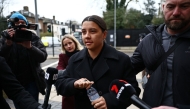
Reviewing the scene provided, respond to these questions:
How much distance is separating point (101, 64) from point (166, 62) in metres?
0.55

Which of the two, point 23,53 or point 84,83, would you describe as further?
point 23,53

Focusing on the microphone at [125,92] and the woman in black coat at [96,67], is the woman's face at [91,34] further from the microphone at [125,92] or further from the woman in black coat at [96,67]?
the microphone at [125,92]

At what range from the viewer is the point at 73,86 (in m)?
1.77

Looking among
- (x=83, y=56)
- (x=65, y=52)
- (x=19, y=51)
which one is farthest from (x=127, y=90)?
(x=65, y=52)

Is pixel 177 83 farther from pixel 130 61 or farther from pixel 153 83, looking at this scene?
pixel 130 61

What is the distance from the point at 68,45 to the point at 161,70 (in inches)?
83.5

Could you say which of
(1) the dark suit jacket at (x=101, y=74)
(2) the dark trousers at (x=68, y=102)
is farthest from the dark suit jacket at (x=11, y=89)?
(2) the dark trousers at (x=68, y=102)

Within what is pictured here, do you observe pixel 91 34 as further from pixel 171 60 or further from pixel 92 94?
pixel 171 60

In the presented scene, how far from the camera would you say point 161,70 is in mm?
1695

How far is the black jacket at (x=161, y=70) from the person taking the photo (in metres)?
1.57

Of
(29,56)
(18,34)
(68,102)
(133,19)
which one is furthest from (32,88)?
(133,19)

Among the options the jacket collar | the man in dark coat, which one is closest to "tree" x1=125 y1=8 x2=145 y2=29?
the man in dark coat

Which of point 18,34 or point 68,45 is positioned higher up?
point 18,34

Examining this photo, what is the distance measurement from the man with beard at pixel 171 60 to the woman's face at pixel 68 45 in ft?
6.16
